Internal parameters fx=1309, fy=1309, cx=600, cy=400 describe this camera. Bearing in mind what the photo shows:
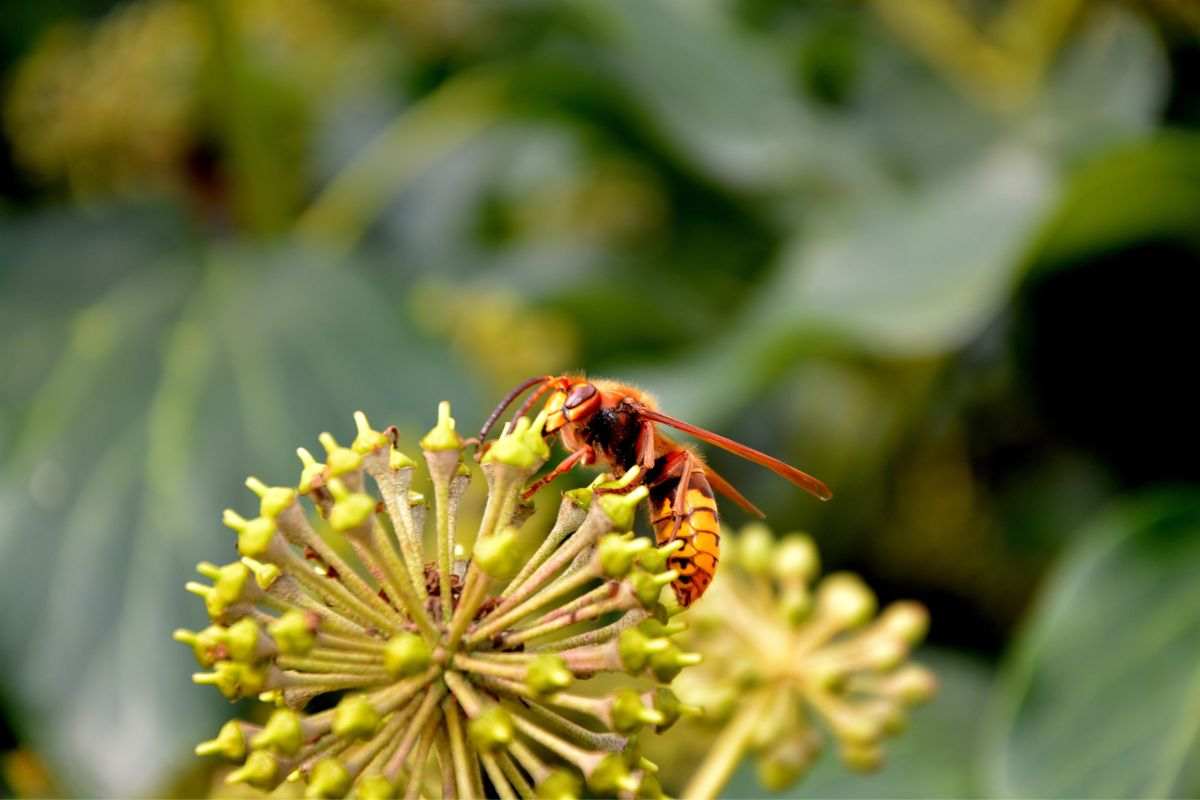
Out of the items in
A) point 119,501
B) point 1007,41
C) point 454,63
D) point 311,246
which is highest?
point 454,63

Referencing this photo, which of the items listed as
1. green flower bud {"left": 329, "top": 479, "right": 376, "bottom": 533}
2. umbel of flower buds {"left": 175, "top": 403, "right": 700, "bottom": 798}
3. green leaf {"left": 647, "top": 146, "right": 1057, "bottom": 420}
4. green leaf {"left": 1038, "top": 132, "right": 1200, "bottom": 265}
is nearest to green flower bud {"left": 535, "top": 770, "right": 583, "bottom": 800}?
umbel of flower buds {"left": 175, "top": 403, "right": 700, "bottom": 798}

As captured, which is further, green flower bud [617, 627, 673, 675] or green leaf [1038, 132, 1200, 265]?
green leaf [1038, 132, 1200, 265]

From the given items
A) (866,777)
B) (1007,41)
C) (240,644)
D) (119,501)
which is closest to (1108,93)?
(1007,41)

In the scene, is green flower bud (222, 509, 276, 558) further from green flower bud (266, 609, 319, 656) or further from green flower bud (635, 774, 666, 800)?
green flower bud (635, 774, 666, 800)

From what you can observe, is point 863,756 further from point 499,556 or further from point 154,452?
point 154,452

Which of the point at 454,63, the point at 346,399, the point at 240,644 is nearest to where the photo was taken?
the point at 240,644

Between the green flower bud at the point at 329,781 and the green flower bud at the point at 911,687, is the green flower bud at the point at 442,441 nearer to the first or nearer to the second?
the green flower bud at the point at 329,781

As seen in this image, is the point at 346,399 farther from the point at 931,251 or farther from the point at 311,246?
the point at 931,251
